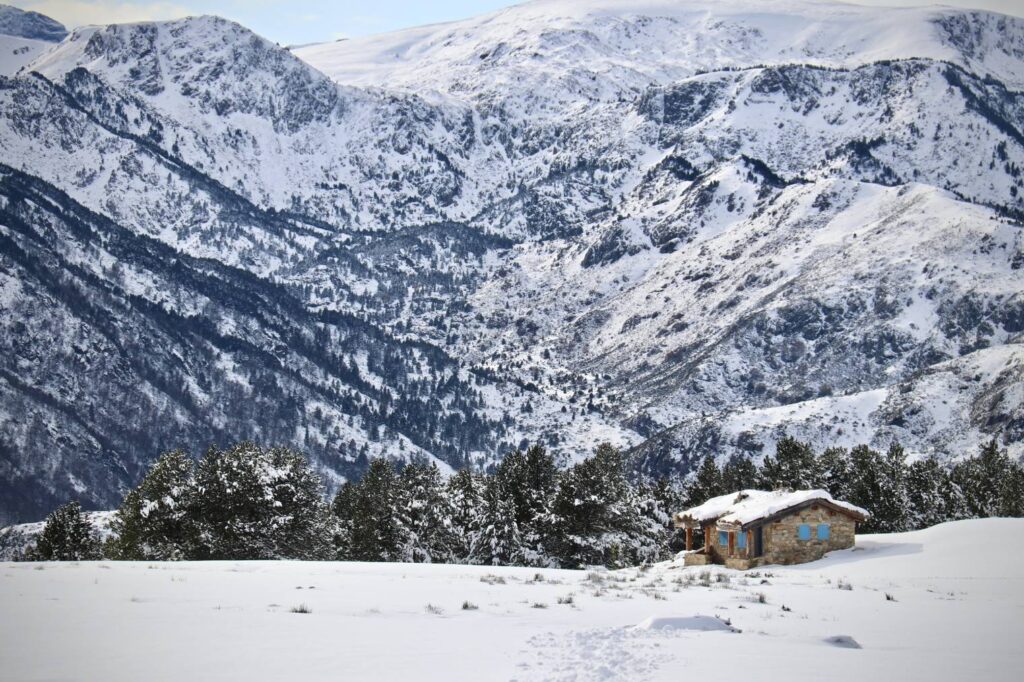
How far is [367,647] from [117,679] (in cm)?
466

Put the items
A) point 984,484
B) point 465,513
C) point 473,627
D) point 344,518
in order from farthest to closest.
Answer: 1. point 984,484
2. point 344,518
3. point 465,513
4. point 473,627

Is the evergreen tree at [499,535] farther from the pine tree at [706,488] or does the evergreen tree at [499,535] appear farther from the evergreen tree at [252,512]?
the pine tree at [706,488]

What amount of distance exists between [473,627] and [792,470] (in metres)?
78.0

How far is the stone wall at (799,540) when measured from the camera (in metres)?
51.4

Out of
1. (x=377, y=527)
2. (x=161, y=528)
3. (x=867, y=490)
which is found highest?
(x=161, y=528)

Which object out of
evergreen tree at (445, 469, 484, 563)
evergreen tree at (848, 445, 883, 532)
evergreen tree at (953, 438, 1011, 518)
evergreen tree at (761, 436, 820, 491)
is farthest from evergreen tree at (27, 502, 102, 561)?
evergreen tree at (953, 438, 1011, 518)

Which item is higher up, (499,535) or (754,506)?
(754,506)

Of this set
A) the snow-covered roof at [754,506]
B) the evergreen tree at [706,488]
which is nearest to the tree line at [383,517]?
the snow-covered roof at [754,506]

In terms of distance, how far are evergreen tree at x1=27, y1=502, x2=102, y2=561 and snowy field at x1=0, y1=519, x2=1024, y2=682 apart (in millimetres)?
45375

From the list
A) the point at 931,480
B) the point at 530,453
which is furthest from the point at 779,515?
the point at 931,480

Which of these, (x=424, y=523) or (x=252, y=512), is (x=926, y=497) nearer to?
(x=424, y=523)

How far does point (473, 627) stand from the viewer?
2278cm

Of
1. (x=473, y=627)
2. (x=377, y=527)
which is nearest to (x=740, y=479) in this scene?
(x=377, y=527)

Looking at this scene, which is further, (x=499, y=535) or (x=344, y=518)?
(x=344, y=518)
